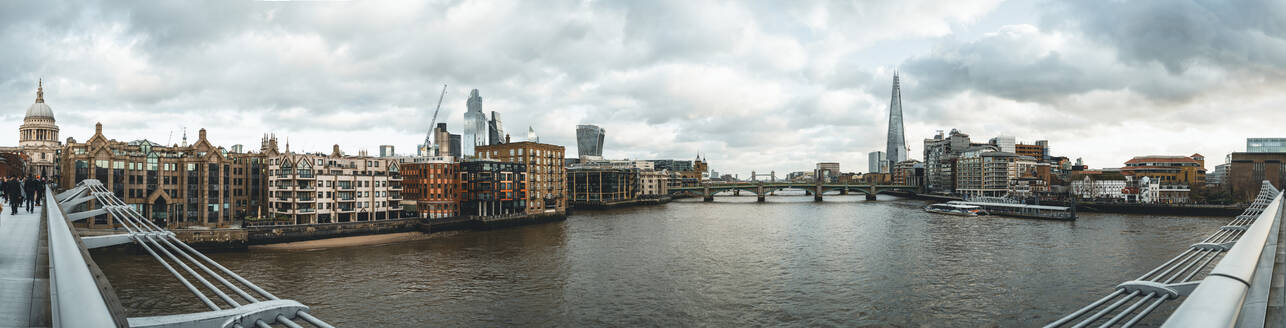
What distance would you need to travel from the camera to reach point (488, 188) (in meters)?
52.7

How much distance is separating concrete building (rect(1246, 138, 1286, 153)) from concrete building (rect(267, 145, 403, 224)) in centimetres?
13694

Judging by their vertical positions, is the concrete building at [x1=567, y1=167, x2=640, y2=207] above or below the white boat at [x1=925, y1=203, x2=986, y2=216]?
above

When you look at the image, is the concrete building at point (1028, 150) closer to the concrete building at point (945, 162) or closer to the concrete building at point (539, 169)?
the concrete building at point (945, 162)

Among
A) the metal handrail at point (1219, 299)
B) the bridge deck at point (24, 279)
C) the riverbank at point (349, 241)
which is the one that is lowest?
the riverbank at point (349, 241)

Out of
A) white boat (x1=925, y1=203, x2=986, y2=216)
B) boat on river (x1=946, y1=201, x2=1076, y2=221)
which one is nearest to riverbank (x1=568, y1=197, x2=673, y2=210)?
white boat (x1=925, y1=203, x2=986, y2=216)

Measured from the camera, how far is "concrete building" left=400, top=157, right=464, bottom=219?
173ft

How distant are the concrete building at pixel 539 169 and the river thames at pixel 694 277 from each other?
16951 millimetres

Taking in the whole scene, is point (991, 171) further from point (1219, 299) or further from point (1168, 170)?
point (1219, 299)

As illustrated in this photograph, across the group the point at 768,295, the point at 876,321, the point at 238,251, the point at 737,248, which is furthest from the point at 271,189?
the point at 876,321

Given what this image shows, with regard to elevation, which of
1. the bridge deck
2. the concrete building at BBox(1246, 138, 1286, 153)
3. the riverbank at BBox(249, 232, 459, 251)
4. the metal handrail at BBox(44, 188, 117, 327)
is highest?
the concrete building at BBox(1246, 138, 1286, 153)

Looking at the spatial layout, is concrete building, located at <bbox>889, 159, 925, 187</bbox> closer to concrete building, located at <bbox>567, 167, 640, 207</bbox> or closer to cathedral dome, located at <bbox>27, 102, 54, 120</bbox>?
concrete building, located at <bbox>567, 167, 640, 207</bbox>

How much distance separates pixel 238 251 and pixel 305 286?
48.4 ft

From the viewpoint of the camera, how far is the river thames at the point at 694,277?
18.6m

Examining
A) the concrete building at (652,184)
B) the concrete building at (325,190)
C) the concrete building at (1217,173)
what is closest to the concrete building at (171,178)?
the concrete building at (325,190)
